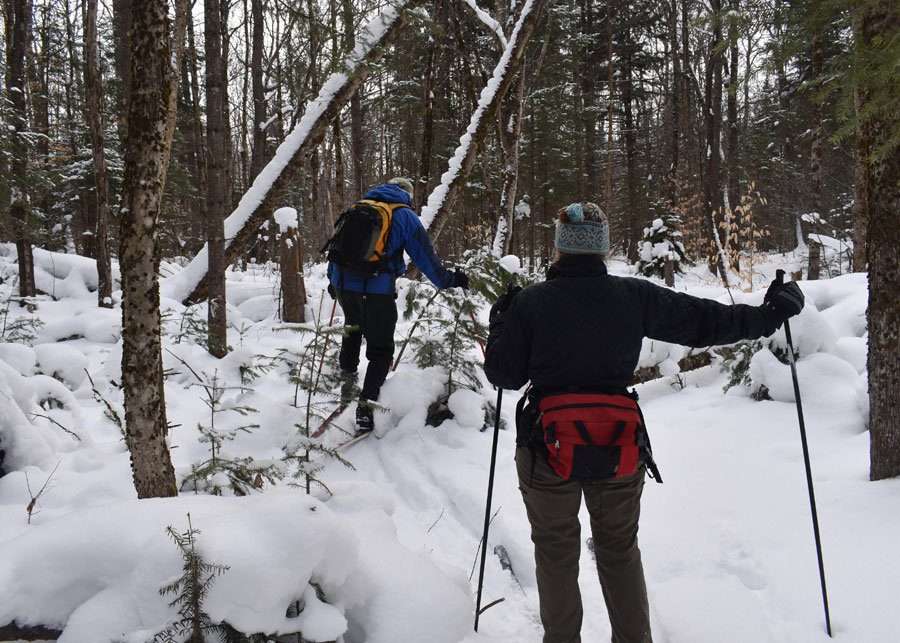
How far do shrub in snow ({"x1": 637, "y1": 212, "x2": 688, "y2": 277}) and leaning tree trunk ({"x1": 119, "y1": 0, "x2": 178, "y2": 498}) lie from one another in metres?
14.6

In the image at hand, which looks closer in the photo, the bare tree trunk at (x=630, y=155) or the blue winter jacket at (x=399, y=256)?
the blue winter jacket at (x=399, y=256)

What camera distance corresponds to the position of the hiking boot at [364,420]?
17.5 feet

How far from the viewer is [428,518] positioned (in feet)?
13.5

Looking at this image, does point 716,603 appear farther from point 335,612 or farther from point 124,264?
point 124,264

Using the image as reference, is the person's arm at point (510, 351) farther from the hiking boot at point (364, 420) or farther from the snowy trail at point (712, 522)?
the hiking boot at point (364, 420)

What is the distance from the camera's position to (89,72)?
10328mm

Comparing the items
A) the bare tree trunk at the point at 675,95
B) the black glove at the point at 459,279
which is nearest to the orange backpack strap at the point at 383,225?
the black glove at the point at 459,279

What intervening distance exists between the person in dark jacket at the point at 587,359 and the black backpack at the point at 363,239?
2488 millimetres

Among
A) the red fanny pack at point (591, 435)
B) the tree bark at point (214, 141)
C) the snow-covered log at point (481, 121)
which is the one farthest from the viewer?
the snow-covered log at point (481, 121)

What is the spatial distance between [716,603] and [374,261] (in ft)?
11.2

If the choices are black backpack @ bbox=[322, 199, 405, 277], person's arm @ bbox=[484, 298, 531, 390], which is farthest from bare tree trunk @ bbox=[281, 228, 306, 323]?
person's arm @ bbox=[484, 298, 531, 390]

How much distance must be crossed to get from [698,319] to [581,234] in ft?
2.14

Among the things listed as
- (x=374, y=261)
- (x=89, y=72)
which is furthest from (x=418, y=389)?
(x=89, y=72)

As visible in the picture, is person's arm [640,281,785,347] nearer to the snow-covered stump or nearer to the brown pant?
the brown pant
